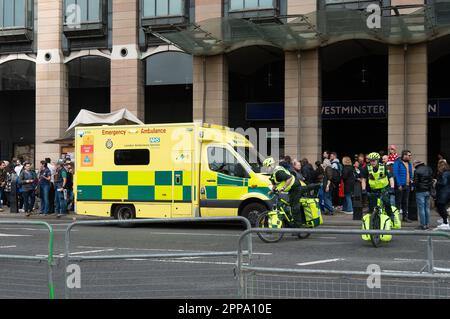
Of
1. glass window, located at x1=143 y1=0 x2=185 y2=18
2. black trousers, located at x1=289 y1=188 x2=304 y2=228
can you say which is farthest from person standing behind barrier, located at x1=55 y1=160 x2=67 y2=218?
black trousers, located at x1=289 y1=188 x2=304 y2=228

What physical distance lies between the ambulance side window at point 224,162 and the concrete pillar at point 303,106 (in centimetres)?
850

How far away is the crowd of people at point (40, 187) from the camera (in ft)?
66.1

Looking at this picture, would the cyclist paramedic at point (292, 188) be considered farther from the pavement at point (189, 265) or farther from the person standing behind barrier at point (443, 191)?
the pavement at point (189, 265)

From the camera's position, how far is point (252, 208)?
49.0 ft

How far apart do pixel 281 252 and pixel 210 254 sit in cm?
108

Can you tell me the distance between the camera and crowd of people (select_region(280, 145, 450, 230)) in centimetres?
1485

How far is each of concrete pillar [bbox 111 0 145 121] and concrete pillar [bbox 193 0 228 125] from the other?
8.62 feet

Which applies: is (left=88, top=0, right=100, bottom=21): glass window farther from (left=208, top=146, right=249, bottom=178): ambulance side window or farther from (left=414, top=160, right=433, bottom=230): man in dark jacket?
(left=414, top=160, right=433, bottom=230): man in dark jacket

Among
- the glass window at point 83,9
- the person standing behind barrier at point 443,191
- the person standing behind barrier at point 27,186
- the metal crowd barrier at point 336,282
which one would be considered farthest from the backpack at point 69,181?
the metal crowd barrier at point 336,282

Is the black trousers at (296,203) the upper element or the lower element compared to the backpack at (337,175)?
lower
